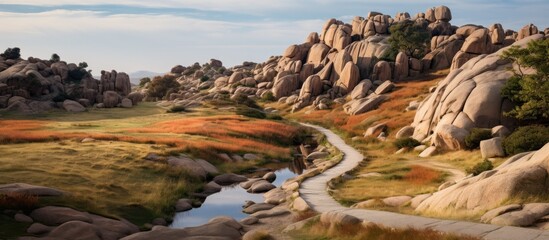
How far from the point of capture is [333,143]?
57.4 meters

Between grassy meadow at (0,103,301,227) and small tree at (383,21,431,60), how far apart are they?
53.6 m

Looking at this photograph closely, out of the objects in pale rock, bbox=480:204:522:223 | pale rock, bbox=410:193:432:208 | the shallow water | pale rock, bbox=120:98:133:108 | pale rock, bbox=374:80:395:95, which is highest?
pale rock, bbox=480:204:522:223

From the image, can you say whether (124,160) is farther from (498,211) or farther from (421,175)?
(498,211)

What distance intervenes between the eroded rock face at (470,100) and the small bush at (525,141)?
7.85 meters

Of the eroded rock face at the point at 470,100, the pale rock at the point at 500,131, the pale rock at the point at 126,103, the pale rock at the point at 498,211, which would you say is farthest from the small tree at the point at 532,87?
the pale rock at the point at 126,103

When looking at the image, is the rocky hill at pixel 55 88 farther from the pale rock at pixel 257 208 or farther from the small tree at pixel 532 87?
the small tree at pixel 532 87

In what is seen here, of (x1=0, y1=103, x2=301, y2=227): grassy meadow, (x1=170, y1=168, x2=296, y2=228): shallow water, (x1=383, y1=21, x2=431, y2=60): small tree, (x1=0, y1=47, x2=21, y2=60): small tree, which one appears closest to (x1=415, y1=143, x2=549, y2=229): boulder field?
(x1=170, y1=168, x2=296, y2=228): shallow water

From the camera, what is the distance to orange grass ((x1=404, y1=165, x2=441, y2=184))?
105ft

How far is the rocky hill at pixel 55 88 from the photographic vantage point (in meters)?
84.3

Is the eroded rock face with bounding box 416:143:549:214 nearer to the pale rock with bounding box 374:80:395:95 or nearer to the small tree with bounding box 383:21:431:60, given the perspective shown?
the pale rock with bounding box 374:80:395:95

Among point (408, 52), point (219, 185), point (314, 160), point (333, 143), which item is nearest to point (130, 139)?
point (219, 185)

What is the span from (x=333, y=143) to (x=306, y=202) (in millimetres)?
30708

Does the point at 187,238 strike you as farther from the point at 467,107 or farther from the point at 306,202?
the point at 467,107

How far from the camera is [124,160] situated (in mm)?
36812
